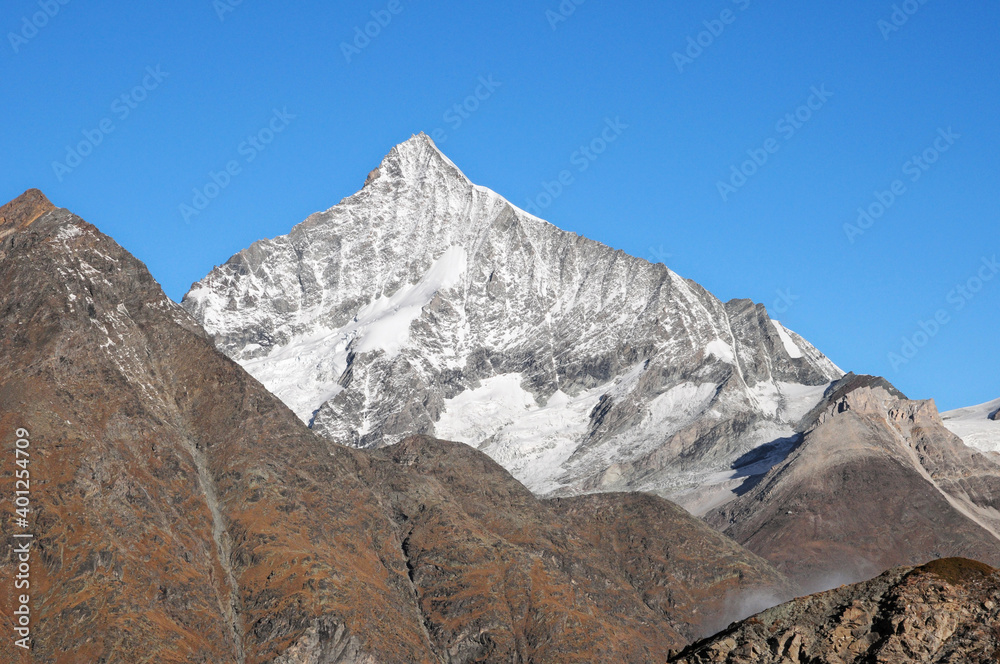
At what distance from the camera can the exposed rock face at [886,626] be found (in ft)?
176

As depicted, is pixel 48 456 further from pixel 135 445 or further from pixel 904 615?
pixel 904 615

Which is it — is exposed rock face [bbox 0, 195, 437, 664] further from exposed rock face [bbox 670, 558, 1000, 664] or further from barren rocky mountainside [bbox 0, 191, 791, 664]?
exposed rock face [bbox 670, 558, 1000, 664]

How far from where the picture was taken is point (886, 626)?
182 feet

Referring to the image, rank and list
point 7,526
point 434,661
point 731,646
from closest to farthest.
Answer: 1. point 731,646
2. point 7,526
3. point 434,661

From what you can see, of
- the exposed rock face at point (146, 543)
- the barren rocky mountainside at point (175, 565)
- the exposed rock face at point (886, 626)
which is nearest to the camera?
the exposed rock face at point (886, 626)

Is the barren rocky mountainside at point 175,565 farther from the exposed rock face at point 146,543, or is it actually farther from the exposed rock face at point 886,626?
the exposed rock face at point 886,626

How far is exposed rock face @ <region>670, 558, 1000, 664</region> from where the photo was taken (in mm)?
53781

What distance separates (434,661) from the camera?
18288 centimetres

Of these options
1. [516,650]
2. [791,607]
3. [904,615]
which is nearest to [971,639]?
[904,615]

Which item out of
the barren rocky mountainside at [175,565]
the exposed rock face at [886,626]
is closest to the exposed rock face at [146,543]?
the barren rocky mountainside at [175,565]

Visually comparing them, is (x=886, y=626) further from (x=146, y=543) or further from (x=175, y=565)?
(x=146, y=543)

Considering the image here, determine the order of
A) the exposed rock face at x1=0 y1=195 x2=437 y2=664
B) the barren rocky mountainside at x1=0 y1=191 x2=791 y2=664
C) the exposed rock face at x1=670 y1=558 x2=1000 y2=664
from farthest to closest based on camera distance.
→ the barren rocky mountainside at x1=0 y1=191 x2=791 y2=664, the exposed rock face at x1=0 y1=195 x2=437 y2=664, the exposed rock face at x1=670 y1=558 x2=1000 y2=664

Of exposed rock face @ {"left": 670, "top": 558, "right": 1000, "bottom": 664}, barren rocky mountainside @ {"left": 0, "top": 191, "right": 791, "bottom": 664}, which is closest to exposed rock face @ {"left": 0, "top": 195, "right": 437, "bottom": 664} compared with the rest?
barren rocky mountainside @ {"left": 0, "top": 191, "right": 791, "bottom": 664}

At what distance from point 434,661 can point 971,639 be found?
136339 mm
